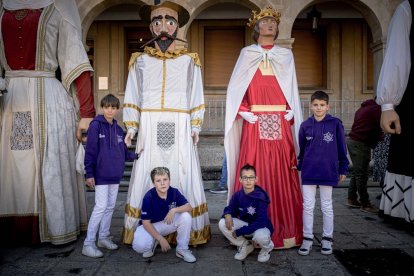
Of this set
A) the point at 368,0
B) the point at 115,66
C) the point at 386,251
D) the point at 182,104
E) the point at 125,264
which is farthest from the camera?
the point at 115,66

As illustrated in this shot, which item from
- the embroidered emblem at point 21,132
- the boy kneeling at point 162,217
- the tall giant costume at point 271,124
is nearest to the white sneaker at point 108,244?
the boy kneeling at point 162,217

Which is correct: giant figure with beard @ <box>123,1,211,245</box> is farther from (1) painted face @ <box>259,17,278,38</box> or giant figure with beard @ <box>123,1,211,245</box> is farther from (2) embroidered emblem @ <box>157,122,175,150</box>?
(1) painted face @ <box>259,17,278,38</box>

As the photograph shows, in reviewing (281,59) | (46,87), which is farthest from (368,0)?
(46,87)

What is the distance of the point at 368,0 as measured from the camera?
9.28 m

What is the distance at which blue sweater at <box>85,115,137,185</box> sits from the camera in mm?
3611

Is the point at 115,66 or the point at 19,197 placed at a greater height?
the point at 115,66

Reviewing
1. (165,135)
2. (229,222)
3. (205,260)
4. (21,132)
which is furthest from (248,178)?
(21,132)

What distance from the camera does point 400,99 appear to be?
3836 millimetres

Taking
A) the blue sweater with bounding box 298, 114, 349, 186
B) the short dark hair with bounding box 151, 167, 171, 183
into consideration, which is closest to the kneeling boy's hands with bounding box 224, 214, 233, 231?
the short dark hair with bounding box 151, 167, 171, 183

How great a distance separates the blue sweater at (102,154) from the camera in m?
3.61

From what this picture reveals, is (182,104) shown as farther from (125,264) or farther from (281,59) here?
(125,264)

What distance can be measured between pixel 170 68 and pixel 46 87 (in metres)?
1.21

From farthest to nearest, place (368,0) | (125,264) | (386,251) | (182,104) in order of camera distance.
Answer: (368,0) → (182,104) → (386,251) → (125,264)

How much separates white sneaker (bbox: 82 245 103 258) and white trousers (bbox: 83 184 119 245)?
0.04 m
